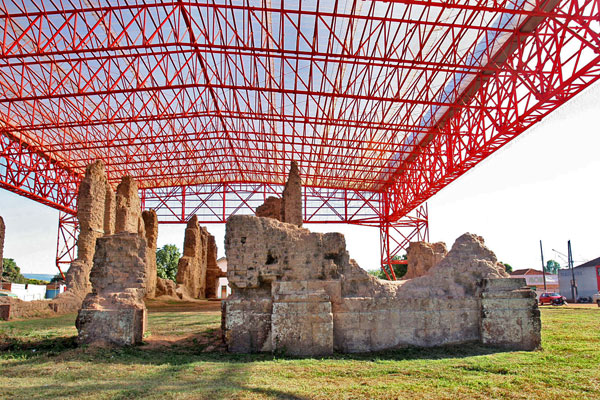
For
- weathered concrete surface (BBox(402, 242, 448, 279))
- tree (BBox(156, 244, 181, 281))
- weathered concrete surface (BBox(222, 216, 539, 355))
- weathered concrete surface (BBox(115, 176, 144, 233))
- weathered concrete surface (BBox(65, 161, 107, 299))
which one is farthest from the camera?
tree (BBox(156, 244, 181, 281))

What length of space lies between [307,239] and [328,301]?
1.30m

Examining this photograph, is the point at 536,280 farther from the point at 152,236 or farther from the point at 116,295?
the point at 116,295

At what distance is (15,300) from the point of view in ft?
50.9

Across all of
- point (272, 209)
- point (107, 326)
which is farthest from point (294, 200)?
point (107, 326)

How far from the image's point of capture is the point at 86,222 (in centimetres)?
1789

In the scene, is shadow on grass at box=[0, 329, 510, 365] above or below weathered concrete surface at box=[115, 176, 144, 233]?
below

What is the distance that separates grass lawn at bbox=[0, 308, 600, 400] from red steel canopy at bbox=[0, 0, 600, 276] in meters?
8.49

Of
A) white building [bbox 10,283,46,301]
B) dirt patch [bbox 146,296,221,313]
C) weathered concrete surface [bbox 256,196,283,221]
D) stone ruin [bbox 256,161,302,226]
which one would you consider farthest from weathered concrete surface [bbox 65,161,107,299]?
white building [bbox 10,283,46,301]

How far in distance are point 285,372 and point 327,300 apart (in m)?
2.01

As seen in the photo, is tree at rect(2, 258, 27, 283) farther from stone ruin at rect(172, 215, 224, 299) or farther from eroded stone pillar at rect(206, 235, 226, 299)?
stone ruin at rect(172, 215, 224, 299)

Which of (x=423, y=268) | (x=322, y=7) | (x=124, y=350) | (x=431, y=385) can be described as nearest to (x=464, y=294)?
(x=431, y=385)

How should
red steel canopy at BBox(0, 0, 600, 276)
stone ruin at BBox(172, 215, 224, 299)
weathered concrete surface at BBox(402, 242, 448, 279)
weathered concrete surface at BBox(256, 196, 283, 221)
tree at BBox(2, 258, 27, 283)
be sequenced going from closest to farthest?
1. red steel canopy at BBox(0, 0, 600, 276)
2. weathered concrete surface at BBox(402, 242, 448, 279)
3. weathered concrete surface at BBox(256, 196, 283, 221)
4. stone ruin at BBox(172, 215, 224, 299)
5. tree at BBox(2, 258, 27, 283)

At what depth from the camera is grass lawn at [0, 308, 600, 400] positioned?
207 inches

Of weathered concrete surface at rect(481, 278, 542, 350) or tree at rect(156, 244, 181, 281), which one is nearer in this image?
weathered concrete surface at rect(481, 278, 542, 350)
